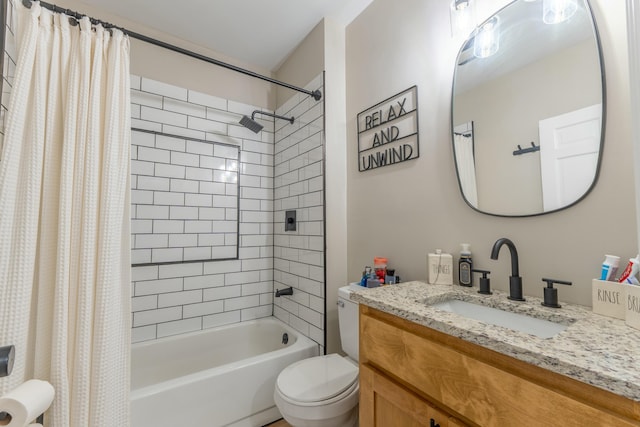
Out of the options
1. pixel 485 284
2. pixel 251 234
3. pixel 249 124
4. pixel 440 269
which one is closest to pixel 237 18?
pixel 249 124

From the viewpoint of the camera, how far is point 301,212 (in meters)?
2.06

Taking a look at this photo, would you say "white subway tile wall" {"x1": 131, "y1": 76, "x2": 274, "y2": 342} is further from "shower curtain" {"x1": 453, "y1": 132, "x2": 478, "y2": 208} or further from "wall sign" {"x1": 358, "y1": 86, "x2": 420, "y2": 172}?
"shower curtain" {"x1": 453, "y1": 132, "x2": 478, "y2": 208}

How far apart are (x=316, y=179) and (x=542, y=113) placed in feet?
4.04

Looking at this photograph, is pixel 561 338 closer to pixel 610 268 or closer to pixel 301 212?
pixel 610 268

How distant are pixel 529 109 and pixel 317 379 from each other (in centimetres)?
147

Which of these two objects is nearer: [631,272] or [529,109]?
[631,272]

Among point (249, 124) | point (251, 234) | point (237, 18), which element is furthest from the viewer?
point (251, 234)

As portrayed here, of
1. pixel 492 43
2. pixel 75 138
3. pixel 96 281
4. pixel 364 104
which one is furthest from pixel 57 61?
pixel 492 43

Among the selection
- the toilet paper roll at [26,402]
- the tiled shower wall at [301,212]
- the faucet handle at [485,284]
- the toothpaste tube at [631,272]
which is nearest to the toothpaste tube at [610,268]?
the toothpaste tube at [631,272]

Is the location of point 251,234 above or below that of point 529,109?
below

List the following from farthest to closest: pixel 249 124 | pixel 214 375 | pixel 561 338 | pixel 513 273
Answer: pixel 249 124, pixel 214 375, pixel 513 273, pixel 561 338

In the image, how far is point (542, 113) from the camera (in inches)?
39.0

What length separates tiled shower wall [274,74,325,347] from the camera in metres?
1.87

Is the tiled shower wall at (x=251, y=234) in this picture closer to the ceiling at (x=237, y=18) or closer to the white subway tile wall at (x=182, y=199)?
the white subway tile wall at (x=182, y=199)
